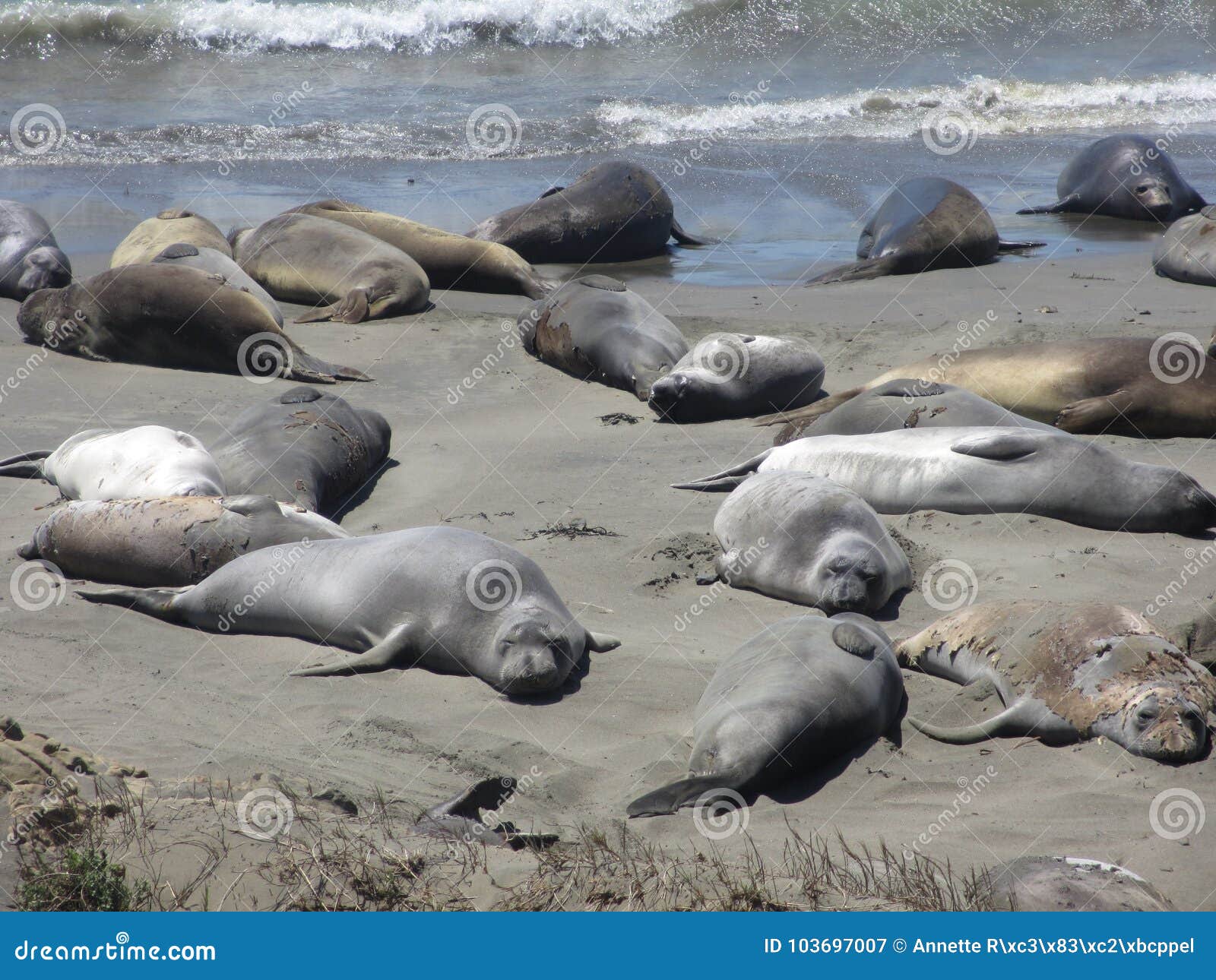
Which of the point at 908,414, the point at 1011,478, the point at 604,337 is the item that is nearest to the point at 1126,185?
the point at 604,337

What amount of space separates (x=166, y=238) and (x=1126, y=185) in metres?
9.77

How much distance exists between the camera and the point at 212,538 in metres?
5.45

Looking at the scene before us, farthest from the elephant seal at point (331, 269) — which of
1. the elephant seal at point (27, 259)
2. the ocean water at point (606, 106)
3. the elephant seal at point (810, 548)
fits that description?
the elephant seal at point (810, 548)

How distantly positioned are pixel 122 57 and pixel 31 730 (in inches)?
871

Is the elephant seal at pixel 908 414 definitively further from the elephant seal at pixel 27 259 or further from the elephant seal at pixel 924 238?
the elephant seal at pixel 27 259

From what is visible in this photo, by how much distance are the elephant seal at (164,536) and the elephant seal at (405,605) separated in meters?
0.20

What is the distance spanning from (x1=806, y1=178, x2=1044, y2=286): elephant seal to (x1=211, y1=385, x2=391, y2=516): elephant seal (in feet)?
16.6

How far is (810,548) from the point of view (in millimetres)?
5336

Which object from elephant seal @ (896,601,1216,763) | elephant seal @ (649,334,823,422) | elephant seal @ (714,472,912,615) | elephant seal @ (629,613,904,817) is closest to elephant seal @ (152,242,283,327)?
elephant seal @ (649,334,823,422)

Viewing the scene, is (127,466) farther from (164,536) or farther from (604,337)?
(604,337)

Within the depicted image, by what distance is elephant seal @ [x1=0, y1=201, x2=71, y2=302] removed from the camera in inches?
401

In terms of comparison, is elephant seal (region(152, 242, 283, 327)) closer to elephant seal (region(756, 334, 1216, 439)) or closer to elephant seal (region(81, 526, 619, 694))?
elephant seal (region(756, 334, 1216, 439))

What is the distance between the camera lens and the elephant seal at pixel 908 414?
6699 mm

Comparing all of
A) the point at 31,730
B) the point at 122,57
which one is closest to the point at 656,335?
the point at 31,730
